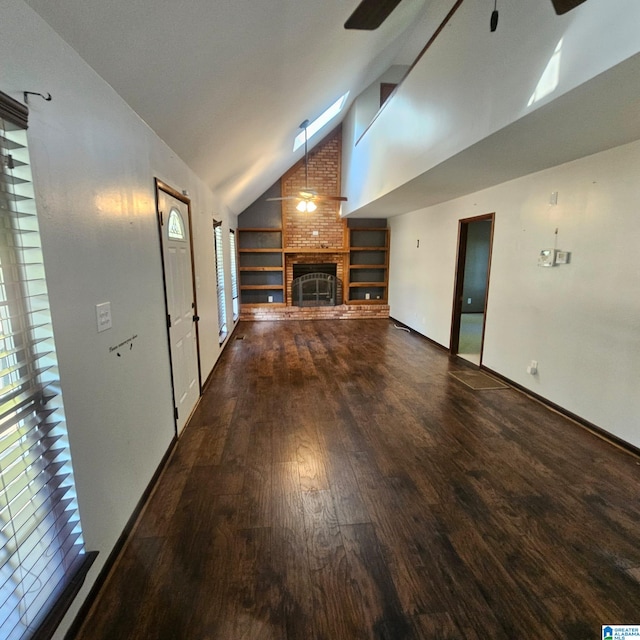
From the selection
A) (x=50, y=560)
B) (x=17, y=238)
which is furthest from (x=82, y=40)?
(x=50, y=560)

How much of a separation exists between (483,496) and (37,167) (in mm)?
2592

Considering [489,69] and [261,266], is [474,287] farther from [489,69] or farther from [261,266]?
[489,69]

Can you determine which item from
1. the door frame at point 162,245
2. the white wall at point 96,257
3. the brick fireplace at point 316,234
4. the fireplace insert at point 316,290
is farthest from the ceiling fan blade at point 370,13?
the fireplace insert at point 316,290

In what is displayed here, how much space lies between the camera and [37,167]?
110 cm

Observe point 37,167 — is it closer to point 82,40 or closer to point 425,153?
point 82,40

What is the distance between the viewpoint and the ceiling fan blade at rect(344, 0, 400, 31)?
138 centimetres

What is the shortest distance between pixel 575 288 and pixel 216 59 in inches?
123

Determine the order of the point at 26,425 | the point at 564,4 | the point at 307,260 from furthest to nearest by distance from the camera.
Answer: the point at 307,260 → the point at 564,4 → the point at 26,425

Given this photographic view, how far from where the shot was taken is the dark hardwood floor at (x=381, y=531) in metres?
1.33

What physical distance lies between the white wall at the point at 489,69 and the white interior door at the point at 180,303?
7.41 ft

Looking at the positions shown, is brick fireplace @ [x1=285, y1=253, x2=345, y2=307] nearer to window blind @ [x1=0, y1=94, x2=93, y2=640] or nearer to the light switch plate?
the light switch plate

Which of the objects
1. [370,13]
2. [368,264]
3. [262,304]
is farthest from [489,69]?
[262,304]

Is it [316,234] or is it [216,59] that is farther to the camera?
[316,234]

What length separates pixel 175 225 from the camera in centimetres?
267
